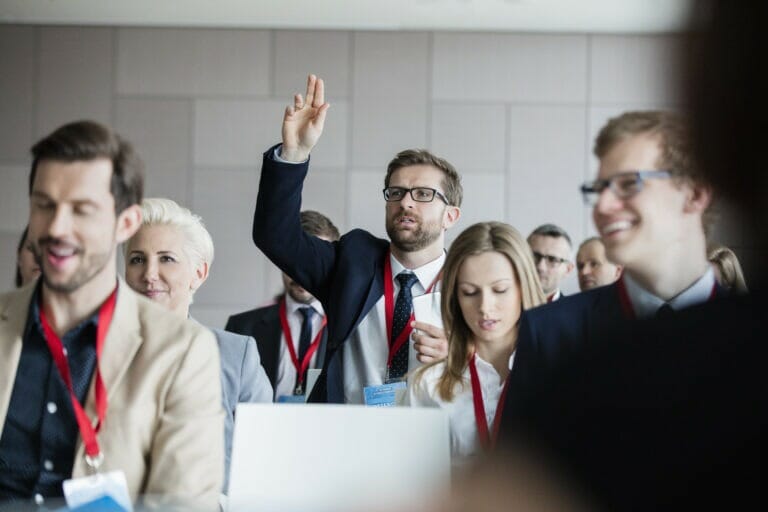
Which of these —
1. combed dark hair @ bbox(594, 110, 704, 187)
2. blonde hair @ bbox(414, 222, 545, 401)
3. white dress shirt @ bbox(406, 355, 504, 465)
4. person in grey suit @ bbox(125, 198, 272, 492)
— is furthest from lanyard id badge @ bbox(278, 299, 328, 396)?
combed dark hair @ bbox(594, 110, 704, 187)

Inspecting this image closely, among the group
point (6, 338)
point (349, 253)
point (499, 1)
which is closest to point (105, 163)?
point (6, 338)

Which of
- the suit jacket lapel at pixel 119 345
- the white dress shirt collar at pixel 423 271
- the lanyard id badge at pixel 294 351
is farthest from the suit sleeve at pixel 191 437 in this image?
the lanyard id badge at pixel 294 351

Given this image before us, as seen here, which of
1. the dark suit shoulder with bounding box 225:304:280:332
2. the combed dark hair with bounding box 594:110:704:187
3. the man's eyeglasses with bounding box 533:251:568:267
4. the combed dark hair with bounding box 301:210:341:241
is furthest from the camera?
the man's eyeglasses with bounding box 533:251:568:267

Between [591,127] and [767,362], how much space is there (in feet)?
22.3

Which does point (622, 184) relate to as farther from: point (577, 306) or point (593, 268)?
point (593, 268)

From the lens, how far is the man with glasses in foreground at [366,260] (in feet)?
9.66

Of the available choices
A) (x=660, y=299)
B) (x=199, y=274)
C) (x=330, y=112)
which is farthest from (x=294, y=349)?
(x=660, y=299)

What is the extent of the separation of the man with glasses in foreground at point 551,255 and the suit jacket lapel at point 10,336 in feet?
11.4

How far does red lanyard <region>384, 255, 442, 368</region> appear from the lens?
298 cm

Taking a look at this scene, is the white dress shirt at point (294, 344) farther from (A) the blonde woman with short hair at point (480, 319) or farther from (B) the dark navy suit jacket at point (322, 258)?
(A) the blonde woman with short hair at point (480, 319)

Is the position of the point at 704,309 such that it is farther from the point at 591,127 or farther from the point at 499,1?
the point at 591,127

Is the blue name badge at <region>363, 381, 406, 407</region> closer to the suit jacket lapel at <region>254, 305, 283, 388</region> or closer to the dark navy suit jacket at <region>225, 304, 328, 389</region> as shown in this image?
the dark navy suit jacket at <region>225, 304, 328, 389</region>

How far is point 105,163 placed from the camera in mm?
1854

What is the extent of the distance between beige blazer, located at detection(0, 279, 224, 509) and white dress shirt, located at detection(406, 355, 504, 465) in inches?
24.7
